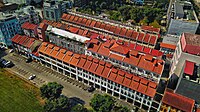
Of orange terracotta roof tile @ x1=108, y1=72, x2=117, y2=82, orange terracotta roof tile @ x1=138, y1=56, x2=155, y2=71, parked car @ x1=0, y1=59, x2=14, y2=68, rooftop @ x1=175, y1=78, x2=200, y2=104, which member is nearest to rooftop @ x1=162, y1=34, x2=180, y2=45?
orange terracotta roof tile @ x1=138, y1=56, x2=155, y2=71

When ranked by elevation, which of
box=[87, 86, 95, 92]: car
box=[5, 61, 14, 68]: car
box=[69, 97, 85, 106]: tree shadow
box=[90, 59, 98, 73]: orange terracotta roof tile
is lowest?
box=[69, 97, 85, 106]: tree shadow

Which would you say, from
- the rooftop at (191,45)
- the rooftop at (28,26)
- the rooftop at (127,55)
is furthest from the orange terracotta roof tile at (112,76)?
the rooftop at (28,26)

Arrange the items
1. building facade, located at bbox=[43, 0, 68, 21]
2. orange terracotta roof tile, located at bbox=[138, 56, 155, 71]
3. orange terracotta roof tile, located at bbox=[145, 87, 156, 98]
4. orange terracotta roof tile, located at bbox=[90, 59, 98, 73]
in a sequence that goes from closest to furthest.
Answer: orange terracotta roof tile, located at bbox=[145, 87, 156, 98]
orange terracotta roof tile, located at bbox=[138, 56, 155, 71]
orange terracotta roof tile, located at bbox=[90, 59, 98, 73]
building facade, located at bbox=[43, 0, 68, 21]

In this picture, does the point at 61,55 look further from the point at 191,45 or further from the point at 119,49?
the point at 191,45

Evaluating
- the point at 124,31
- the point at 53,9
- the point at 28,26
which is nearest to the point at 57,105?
the point at 28,26

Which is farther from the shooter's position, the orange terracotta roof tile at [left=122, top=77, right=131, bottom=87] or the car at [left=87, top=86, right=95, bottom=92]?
the car at [left=87, top=86, right=95, bottom=92]

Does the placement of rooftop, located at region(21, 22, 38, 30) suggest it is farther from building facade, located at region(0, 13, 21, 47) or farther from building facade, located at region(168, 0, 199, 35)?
building facade, located at region(168, 0, 199, 35)
